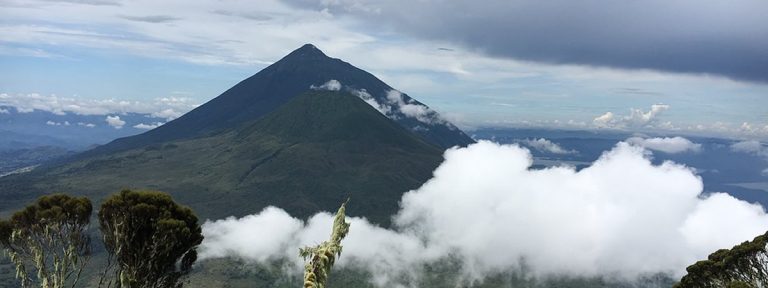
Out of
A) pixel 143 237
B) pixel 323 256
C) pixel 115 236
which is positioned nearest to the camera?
pixel 323 256

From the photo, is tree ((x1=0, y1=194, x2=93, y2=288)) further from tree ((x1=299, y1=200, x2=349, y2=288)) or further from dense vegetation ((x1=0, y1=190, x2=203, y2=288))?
tree ((x1=299, y1=200, x2=349, y2=288))

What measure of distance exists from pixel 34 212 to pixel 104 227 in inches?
264

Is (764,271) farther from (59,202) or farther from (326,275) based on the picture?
(59,202)

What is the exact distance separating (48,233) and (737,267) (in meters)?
67.8

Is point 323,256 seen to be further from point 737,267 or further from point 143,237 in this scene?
point 737,267

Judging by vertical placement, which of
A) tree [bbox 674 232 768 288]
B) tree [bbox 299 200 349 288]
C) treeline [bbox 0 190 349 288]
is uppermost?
tree [bbox 299 200 349 288]

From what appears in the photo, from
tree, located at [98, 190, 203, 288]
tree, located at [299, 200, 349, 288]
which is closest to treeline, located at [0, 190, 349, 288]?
tree, located at [98, 190, 203, 288]

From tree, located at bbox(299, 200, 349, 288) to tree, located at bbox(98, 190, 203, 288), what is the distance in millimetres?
29448

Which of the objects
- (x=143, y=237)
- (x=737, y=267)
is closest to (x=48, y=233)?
(x=143, y=237)

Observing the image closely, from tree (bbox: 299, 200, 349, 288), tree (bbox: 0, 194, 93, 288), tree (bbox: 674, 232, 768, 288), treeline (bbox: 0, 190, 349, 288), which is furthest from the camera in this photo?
tree (bbox: 674, 232, 768, 288)

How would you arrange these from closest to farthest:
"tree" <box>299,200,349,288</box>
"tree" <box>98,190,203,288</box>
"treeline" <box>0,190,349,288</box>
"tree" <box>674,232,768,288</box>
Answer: "tree" <box>299,200,349,288</box> → "treeline" <box>0,190,349,288</box> → "tree" <box>98,190,203,288</box> → "tree" <box>674,232,768,288</box>

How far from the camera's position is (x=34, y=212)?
4475 cm

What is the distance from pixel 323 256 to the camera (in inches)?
655

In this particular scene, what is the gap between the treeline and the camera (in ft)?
137
